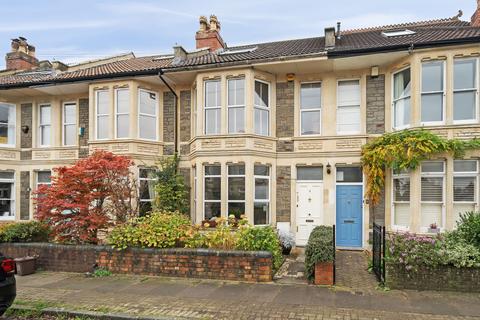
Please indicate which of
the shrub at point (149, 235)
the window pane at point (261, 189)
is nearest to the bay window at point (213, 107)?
the window pane at point (261, 189)

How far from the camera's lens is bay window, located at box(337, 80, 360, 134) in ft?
36.6

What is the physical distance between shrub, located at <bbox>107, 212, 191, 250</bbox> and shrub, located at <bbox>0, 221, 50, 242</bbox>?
256 cm

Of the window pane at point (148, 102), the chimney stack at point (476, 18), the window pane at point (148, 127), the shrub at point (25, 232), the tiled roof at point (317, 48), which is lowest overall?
the shrub at point (25, 232)

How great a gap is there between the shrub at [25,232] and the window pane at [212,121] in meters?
5.90

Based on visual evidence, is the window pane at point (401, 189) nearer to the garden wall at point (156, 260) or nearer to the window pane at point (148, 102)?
the garden wall at point (156, 260)

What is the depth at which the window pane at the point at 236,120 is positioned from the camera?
1126cm

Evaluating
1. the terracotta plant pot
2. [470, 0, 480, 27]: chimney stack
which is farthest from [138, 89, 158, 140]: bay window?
[470, 0, 480, 27]: chimney stack

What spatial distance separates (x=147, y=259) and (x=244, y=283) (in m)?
2.43

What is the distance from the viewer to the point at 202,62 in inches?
461

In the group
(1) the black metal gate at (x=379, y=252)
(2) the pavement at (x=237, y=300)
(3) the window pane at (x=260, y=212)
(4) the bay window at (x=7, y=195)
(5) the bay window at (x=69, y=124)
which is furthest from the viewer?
(4) the bay window at (x=7, y=195)

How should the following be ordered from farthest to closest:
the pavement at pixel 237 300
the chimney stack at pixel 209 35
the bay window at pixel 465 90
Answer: the chimney stack at pixel 209 35
the bay window at pixel 465 90
the pavement at pixel 237 300

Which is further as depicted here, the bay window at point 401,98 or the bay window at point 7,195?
the bay window at point 7,195

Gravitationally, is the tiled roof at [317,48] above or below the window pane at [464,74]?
above

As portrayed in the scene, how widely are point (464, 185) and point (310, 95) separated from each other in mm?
5557
